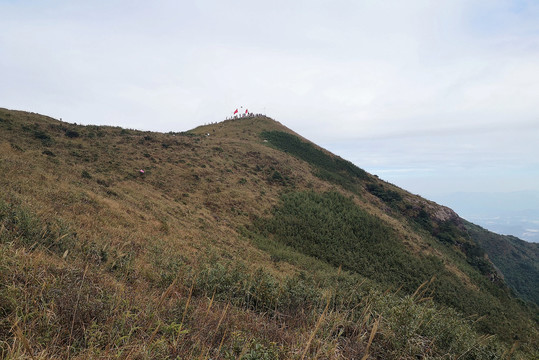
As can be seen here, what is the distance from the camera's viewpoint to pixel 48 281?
385 cm

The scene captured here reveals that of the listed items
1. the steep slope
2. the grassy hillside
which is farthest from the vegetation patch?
the steep slope

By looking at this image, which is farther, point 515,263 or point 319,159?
point 515,263

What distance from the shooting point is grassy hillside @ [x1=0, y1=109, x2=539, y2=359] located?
138 inches

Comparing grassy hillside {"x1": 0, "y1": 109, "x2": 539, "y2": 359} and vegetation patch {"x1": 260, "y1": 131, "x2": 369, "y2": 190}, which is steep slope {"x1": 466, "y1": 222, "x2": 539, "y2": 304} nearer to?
grassy hillside {"x1": 0, "y1": 109, "x2": 539, "y2": 359}

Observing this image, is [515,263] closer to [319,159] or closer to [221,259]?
[319,159]

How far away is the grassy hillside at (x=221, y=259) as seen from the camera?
3.50 m

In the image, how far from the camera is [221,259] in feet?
39.2

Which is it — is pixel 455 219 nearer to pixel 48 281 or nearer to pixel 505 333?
pixel 505 333

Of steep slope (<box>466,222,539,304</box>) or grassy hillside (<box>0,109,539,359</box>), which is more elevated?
steep slope (<box>466,222,539,304</box>)

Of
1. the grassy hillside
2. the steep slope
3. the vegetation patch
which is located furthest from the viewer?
the steep slope

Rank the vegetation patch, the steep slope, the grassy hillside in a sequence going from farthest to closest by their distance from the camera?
the steep slope
the vegetation patch
the grassy hillside

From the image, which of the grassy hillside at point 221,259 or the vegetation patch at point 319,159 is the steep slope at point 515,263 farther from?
the vegetation patch at point 319,159

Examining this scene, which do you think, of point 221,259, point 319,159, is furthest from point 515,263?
point 221,259

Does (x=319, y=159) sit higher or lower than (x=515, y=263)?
higher
